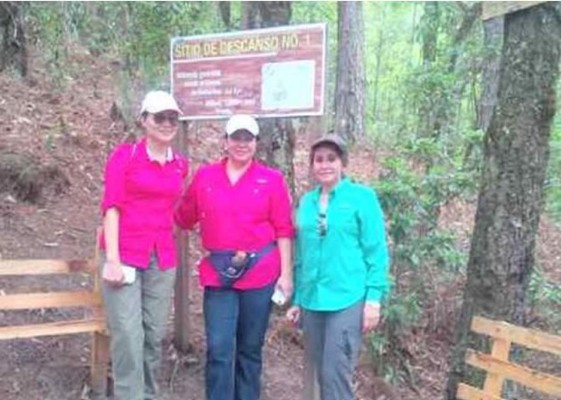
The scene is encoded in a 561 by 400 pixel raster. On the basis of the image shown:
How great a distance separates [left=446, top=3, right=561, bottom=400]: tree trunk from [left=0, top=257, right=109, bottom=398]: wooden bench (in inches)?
91.8

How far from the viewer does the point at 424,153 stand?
693 cm

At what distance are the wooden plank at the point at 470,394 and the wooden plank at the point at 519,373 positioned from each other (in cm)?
15

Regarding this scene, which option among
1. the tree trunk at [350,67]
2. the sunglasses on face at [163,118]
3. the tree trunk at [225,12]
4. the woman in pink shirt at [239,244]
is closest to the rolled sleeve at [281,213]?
the woman in pink shirt at [239,244]

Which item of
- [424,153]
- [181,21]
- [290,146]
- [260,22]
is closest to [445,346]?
[424,153]

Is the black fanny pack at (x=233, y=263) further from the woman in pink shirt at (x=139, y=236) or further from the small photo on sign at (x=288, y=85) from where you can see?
the small photo on sign at (x=288, y=85)

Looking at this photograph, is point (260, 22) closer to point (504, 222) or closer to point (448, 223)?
point (504, 222)

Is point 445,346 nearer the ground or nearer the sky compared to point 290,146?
nearer the ground

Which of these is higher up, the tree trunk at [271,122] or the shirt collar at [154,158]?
the tree trunk at [271,122]

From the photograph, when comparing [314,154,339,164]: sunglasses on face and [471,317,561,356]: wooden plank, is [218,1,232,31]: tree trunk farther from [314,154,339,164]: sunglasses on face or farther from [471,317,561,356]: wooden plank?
[471,317,561,356]: wooden plank

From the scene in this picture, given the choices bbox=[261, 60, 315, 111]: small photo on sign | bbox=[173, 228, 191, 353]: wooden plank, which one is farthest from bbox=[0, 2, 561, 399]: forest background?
bbox=[173, 228, 191, 353]: wooden plank

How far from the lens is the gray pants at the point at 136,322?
429 cm

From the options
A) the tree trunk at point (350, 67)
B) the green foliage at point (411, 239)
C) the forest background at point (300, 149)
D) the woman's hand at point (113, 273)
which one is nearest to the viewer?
the woman's hand at point (113, 273)

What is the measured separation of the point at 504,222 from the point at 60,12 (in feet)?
21.5

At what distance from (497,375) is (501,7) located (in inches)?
85.8
